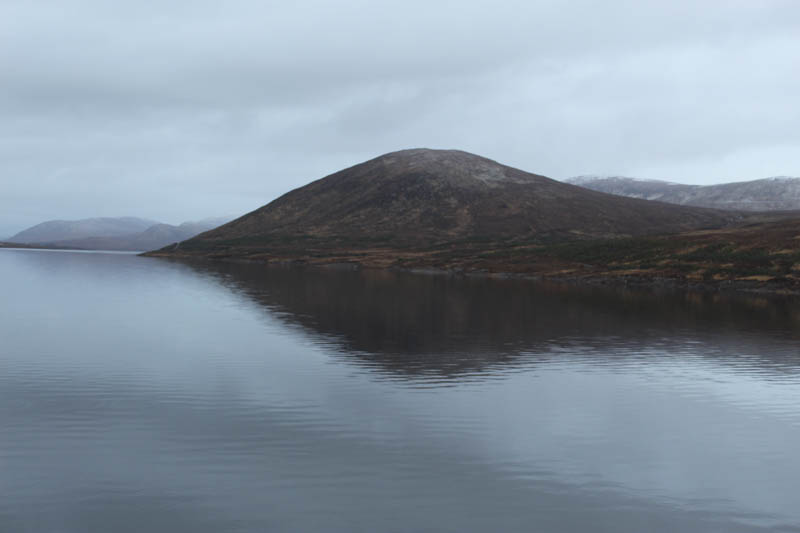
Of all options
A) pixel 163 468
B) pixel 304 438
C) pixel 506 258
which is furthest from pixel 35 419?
pixel 506 258

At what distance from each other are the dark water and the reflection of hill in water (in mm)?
434

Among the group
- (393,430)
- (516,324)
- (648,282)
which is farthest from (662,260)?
(393,430)

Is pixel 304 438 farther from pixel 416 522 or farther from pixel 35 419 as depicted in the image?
pixel 35 419

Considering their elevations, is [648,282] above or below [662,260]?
below

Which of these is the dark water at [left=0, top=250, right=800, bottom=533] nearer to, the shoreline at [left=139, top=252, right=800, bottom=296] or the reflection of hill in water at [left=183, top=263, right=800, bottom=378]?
the reflection of hill in water at [left=183, top=263, right=800, bottom=378]

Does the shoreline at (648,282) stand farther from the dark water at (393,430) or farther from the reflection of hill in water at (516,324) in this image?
the dark water at (393,430)

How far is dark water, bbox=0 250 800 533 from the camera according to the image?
14.0 m

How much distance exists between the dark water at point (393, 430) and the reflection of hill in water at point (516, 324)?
43cm

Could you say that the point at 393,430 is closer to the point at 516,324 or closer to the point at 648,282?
the point at 516,324

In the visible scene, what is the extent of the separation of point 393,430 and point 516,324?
101 feet

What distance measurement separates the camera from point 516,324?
161ft

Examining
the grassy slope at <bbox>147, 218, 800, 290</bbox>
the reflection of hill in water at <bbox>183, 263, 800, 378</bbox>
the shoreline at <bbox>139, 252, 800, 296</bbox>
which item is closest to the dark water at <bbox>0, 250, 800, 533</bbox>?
the reflection of hill in water at <bbox>183, 263, 800, 378</bbox>

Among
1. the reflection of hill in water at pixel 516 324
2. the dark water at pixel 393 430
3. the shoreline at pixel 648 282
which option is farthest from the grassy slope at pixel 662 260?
the dark water at pixel 393 430

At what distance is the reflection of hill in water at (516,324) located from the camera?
3481cm
